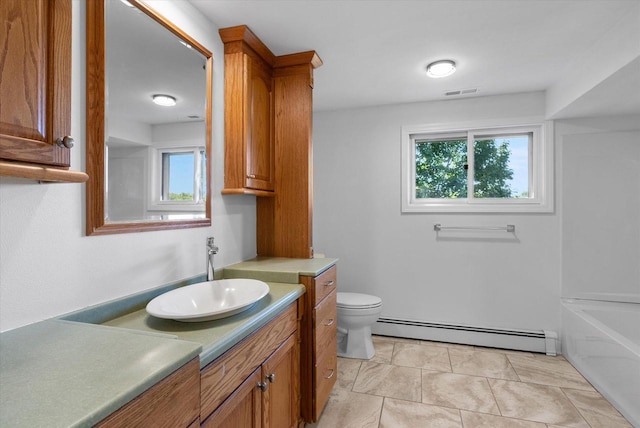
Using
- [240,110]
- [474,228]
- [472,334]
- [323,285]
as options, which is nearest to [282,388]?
[323,285]

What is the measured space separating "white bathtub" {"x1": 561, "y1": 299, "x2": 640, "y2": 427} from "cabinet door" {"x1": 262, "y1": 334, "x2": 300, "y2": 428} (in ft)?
6.25

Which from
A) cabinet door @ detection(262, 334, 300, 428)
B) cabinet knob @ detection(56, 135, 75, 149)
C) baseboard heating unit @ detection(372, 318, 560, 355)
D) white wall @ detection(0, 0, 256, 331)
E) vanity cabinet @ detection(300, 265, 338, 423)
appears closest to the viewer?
cabinet knob @ detection(56, 135, 75, 149)

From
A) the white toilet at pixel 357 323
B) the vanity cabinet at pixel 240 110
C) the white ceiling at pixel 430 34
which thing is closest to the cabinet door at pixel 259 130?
the vanity cabinet at pixel 240 110

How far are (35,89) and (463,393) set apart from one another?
8.59 ft

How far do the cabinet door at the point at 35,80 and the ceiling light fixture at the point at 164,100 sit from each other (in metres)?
0.65

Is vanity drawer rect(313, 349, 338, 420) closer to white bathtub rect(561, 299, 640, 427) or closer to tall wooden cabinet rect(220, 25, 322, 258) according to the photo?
tall wooden cabinet rect(220, 25, 322, 258)

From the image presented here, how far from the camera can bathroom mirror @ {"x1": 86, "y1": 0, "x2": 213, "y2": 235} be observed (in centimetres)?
116

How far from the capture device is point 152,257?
4.57 feet

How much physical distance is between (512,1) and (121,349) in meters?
2.19

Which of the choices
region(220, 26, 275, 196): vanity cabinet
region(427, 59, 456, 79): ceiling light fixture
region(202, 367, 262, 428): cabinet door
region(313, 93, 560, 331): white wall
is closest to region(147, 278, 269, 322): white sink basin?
region(202, 367, 262, 428): cabinet door

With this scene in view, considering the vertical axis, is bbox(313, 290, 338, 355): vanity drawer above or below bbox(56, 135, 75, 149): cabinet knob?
below

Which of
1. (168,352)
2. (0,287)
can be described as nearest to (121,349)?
(168,352)

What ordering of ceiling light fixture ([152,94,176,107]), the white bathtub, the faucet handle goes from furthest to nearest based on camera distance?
the white bathtub
the faucet handle
ceiling light fixture ([152,94,176,107])

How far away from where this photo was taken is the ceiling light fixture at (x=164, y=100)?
145 cm
